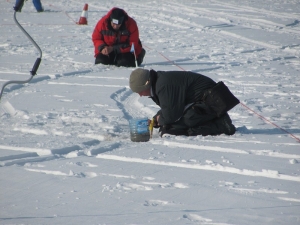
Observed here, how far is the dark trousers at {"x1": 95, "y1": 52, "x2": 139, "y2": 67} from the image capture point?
8836 mm

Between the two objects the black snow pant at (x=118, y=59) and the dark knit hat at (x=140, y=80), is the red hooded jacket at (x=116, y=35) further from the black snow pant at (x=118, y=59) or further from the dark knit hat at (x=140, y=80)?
the dark knit hat at (x=140, y=80)

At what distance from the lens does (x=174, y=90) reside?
498cm

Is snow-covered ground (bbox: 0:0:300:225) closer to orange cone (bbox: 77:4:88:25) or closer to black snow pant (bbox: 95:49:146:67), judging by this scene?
black snow pant (bbox: 95:49:146:67)

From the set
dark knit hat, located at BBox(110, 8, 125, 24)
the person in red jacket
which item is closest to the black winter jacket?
the person in red jacket

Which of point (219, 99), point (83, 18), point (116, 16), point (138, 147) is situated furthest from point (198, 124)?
point (83, 18)

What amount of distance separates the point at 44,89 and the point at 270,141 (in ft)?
11.5

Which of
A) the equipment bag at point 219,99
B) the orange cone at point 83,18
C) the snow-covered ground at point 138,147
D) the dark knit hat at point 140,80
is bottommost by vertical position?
the snow-covered ground at point 138,147

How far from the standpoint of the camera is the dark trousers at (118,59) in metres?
8.84

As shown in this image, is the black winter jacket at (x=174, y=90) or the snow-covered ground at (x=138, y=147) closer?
the snow-covered ground at (x=138, y=147)

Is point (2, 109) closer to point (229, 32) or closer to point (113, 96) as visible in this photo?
point (113, 96)

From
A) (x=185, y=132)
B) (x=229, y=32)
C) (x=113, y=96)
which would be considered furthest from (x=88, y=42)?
(x=185, y=132)

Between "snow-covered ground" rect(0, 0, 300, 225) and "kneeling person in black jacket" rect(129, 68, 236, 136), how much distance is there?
0.17 metres

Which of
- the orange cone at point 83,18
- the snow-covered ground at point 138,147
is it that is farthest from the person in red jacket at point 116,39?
the orange cone at point 83,18

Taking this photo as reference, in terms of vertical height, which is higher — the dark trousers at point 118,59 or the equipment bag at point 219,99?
the equipment bag at point 219,99
